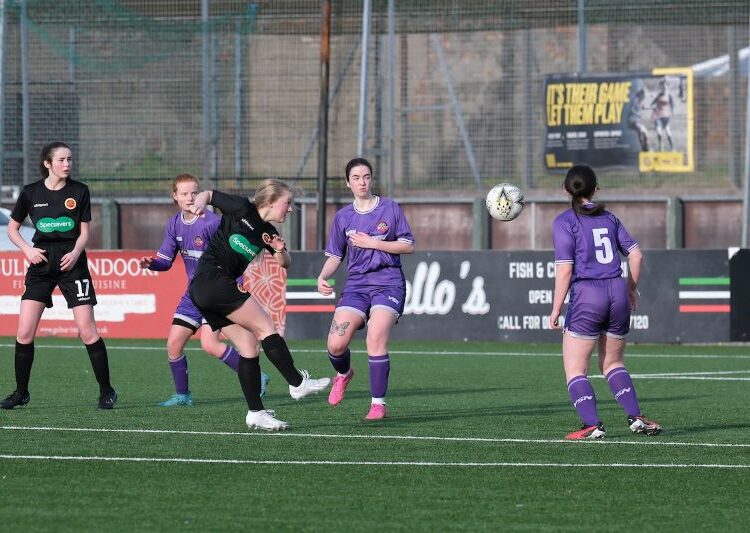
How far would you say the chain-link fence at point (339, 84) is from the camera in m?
22.9

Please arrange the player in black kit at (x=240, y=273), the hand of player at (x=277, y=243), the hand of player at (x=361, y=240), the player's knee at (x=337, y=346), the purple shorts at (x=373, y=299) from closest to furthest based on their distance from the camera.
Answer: the hand of player at (x=277, y=243) < the player in black kit at (x=240, y=273) < the hand of player at (x=361, y=240) < the purple shorts at (x=373, y=299) < the player's knee at (x=337, y=346)

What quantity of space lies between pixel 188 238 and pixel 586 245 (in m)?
3.64

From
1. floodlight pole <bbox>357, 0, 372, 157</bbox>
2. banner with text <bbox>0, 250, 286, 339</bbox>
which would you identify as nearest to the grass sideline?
banner with text <bbox>0, 250, 286, 339</bbox>

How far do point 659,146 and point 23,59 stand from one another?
397 inches

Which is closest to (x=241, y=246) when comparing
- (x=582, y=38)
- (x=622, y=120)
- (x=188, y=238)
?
(x=188, y=238)

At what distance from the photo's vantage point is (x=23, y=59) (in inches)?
965

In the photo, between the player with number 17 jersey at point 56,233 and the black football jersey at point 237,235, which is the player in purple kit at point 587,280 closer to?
the black football jersey at point 237,235

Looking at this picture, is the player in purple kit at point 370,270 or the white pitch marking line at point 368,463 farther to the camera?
the player in purple kit at point 370,270

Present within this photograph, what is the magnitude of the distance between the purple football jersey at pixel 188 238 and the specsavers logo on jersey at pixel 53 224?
90cm

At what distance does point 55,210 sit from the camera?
429 inches

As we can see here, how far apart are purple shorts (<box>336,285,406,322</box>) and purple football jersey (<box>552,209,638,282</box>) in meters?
1.77

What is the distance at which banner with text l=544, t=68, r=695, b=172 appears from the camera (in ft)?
74.9

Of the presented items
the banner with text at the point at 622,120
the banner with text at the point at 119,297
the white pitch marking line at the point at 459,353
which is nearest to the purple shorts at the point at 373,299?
the white pitch marking line at the point at 459,353

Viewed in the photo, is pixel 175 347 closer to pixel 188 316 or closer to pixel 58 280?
pixel 188 316
